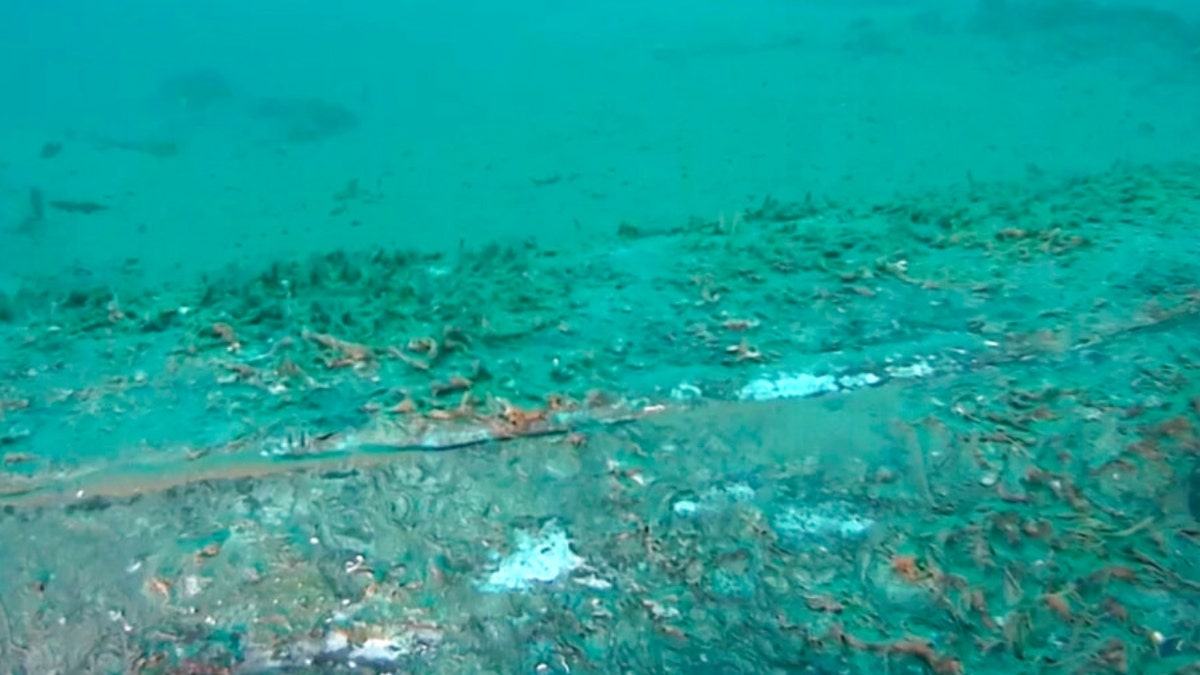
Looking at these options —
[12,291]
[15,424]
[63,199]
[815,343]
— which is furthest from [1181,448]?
[63,199]

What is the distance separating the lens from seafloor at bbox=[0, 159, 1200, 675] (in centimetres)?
212

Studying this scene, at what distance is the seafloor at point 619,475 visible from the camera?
212 cm

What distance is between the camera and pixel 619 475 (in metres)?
2.44

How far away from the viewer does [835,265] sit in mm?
3402

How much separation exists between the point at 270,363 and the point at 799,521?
143 centimetres

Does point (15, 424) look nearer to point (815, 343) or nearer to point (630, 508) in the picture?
point (630, 508)

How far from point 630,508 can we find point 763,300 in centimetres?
105

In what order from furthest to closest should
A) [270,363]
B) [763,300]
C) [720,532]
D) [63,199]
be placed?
[63,199]
[763,300]
[270,363]
[720,532]

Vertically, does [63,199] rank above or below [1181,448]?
below

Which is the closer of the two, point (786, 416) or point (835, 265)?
point (786, 416)

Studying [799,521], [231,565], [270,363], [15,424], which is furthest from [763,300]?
[15,424]

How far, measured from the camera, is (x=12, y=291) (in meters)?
5.59

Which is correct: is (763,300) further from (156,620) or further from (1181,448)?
(156,620)

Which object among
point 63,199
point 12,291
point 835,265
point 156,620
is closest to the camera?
point 156,620
